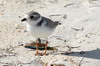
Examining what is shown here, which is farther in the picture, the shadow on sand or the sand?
the shadow on sand

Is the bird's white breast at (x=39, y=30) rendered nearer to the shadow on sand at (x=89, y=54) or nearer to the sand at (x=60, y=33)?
the sand at (x=60, y=33)

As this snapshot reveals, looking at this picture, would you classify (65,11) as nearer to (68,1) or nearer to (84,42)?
(68,1)

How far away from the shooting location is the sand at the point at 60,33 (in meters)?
6.82

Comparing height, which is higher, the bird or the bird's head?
the bird's head

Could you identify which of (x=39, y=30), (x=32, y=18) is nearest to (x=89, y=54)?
(x=39, y=30)

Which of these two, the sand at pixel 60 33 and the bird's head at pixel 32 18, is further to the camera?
the bird's head at pixel 32 18

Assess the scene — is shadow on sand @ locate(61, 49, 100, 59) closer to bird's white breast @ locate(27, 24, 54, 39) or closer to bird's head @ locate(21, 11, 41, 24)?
bird's white breast @ locate(27, 24, 54, 39)

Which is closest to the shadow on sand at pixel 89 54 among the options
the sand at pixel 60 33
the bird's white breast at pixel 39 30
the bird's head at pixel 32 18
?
the sand at pixel 60 33

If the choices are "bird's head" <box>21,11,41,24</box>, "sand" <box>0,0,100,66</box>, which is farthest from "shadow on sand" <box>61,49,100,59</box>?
"bird's head" <box>21,11,41,24</box>

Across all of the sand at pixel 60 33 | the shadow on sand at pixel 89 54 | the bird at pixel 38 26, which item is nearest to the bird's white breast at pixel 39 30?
the bird at pixel 38 26

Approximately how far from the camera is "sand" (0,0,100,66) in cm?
682

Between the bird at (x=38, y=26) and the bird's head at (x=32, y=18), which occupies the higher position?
the bird's head at (x=32, y=18)

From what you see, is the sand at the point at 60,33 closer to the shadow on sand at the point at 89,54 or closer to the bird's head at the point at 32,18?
the shadow on sand at the point at 89,54

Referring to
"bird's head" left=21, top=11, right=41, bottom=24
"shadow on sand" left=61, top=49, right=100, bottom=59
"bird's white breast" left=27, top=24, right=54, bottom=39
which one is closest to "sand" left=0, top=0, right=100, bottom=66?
"shadow on sand" left=61, top=49, right=100, bottom=59
